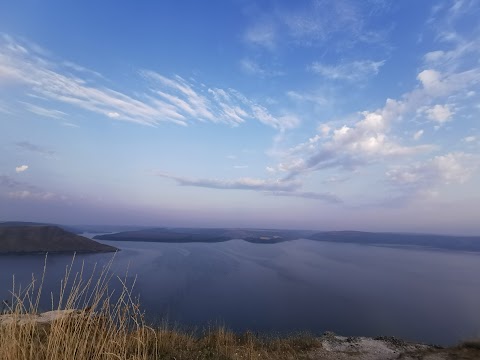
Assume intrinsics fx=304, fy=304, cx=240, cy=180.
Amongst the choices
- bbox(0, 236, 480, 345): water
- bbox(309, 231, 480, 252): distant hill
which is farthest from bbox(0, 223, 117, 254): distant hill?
bbox(309, 231, 480, 252): distant hill

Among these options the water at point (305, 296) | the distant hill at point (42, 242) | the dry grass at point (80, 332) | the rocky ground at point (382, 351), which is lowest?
the water at point (305, 296)

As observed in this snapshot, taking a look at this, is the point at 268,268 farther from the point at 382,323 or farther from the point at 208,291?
the point at 382,323

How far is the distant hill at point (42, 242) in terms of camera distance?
80.1 metres

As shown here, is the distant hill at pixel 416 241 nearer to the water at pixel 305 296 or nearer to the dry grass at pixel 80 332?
the water at pixel 305 296

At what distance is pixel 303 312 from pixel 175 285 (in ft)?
64.5

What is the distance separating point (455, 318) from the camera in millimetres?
35500

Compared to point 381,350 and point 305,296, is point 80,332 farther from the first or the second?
point 305,296

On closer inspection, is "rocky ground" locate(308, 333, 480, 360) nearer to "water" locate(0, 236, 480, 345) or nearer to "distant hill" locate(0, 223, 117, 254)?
"water" locate(0, 236, 480, 345)

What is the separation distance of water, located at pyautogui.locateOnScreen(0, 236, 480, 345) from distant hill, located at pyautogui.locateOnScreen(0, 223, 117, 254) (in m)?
13.4

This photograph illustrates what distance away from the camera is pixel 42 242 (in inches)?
3327

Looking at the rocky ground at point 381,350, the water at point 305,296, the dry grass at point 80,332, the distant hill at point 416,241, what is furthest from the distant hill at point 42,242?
the distant hill at point 416,241

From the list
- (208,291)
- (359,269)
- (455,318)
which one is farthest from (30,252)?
(455,318)

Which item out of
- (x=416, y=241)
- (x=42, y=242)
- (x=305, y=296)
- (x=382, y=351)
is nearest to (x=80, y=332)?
(x=382, y=351)

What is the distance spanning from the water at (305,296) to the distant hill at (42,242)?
13.4m
